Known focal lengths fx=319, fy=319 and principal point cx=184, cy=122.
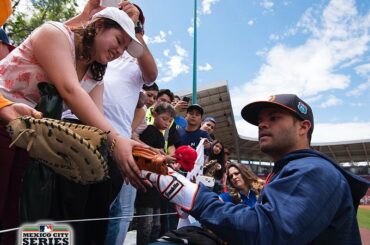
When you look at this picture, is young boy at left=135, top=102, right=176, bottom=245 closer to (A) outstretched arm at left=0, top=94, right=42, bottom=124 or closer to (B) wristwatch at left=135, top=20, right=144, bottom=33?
(B) wristwatch at left=135, top=20, right=144, bottom=33

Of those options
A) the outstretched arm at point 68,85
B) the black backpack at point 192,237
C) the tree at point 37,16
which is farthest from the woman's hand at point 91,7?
the tree at point 37,16

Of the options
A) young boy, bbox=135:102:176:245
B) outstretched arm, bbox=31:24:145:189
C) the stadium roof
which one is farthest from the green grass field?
outstretched arm, bbox=31:24:145:189

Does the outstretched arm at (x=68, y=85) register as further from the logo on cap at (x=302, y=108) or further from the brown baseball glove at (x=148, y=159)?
the logo on cap at (x=302, y=108)

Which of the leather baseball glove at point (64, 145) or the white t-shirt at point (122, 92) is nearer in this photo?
the leather baseball glove at point (64, 145)

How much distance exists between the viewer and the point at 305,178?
4.57 ft

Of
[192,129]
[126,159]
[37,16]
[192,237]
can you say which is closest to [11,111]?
[126,159]

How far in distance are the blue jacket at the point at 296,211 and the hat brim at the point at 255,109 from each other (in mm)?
406

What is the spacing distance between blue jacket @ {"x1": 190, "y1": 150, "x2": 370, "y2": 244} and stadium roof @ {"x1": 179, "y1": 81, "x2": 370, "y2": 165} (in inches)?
548

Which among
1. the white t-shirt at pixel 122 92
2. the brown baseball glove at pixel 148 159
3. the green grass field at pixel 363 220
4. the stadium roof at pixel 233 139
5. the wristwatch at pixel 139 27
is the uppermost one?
the stadium roof at pixel 233 139

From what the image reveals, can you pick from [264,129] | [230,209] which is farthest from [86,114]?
[264,129]

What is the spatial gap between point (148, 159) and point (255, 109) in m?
0.97

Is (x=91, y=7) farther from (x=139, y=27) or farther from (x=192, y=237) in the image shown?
(x=192, y=237)

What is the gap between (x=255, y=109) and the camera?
2037 mm

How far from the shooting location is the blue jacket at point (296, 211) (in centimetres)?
132
